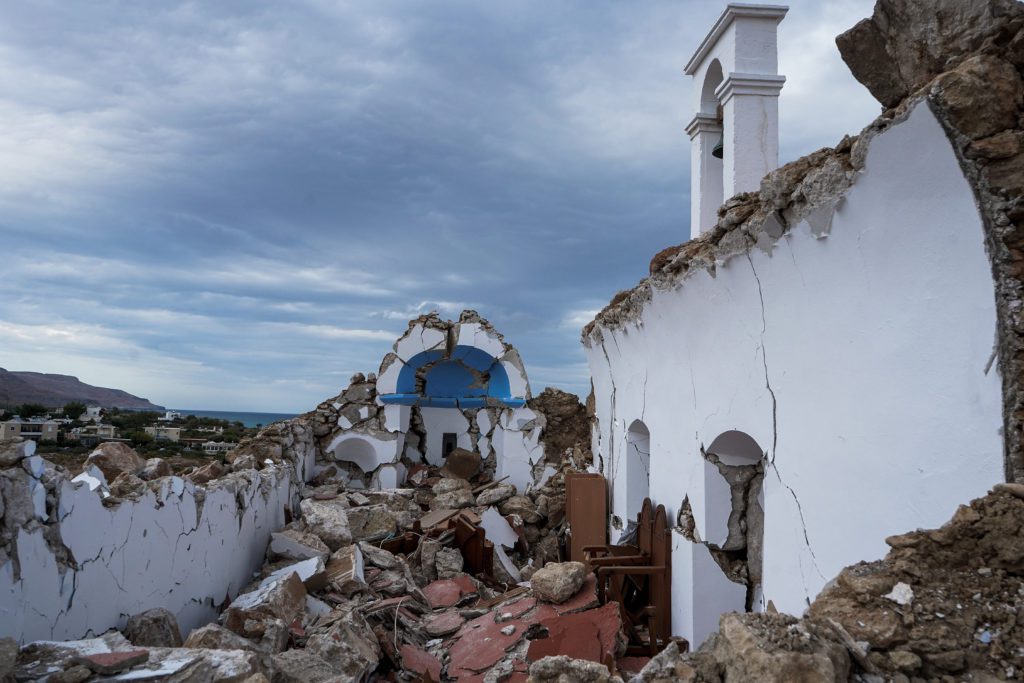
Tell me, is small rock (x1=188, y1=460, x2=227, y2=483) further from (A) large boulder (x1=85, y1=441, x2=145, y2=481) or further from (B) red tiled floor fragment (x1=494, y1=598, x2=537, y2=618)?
(B) red tiled floor fragment (x1=494, y1=598, x2=537, y2=618)

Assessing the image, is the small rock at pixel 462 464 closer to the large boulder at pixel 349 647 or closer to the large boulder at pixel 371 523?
the large boulder at pixel 371 523

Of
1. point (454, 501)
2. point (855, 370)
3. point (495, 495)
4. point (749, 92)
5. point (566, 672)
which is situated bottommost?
point (454, 501)

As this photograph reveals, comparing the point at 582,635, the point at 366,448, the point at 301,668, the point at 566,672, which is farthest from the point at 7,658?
the point at 366,448

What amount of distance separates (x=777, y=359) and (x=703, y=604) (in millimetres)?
2203

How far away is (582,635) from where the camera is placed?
5.16 metres

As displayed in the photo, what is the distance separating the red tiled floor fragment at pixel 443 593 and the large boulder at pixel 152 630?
11.7 ft

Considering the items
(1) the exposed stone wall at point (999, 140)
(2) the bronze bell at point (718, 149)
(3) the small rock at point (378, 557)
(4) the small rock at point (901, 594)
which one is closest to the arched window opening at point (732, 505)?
(1) the exposed stone wall at point (999, 140)

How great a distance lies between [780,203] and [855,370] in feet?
3.17

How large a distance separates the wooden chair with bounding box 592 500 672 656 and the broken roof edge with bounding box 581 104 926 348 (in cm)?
226

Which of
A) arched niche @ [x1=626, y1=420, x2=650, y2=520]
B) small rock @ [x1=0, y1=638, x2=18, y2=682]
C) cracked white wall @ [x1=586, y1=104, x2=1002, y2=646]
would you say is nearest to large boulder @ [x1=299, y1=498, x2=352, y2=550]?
arched niche @ [x1=626, y1=420, x2=650, y2=520]

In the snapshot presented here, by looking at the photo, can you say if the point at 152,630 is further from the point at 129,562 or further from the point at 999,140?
the point at 999,140

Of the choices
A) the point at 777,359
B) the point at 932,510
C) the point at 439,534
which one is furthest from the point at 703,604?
the point at 439,534

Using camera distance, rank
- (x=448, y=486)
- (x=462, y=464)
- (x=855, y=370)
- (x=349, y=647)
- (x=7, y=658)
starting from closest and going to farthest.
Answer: (x=7, y=658) < (x=855, y=370) < (x=349, y=647) < (x=448, y=486) < (x=462, y=464)

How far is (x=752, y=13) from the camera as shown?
5.84 m
